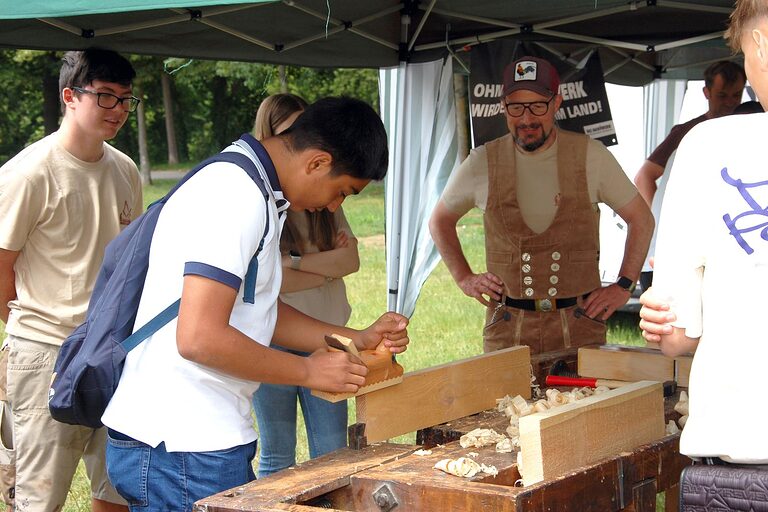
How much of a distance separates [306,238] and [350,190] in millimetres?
1331

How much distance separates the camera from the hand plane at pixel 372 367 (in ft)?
7.80

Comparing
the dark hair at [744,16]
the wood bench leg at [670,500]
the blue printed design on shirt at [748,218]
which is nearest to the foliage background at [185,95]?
the wood bench leg at [670,500]

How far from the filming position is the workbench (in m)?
1.95

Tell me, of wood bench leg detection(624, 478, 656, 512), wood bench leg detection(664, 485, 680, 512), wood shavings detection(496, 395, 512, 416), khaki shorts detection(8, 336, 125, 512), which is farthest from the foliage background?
wood bench leg detection(624, 478, 656, 512)

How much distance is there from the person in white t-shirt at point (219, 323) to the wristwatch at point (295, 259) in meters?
1.22

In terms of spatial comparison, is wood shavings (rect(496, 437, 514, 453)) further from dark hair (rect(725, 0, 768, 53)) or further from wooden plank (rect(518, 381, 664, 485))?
dark hair (rect(725, 0, 768, 53))

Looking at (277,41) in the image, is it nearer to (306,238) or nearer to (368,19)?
(368,19)

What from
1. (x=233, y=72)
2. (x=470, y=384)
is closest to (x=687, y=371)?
(x=470, y=384)

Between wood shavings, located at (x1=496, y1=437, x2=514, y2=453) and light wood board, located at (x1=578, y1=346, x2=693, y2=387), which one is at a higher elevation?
light wood board, located at (x1=578, y1=346, x2=693, y2=387)

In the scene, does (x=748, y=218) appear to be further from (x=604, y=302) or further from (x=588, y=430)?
(x=604, y=302)

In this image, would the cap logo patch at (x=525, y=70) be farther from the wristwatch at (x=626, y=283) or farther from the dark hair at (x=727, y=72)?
the dark hair at (x=727, y=72)

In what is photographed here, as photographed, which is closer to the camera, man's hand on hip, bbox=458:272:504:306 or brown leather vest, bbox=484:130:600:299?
man's hand on hip, bbox=458:272:504:306

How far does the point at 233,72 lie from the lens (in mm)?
23031

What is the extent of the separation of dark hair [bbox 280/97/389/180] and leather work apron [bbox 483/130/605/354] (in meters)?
2.00
